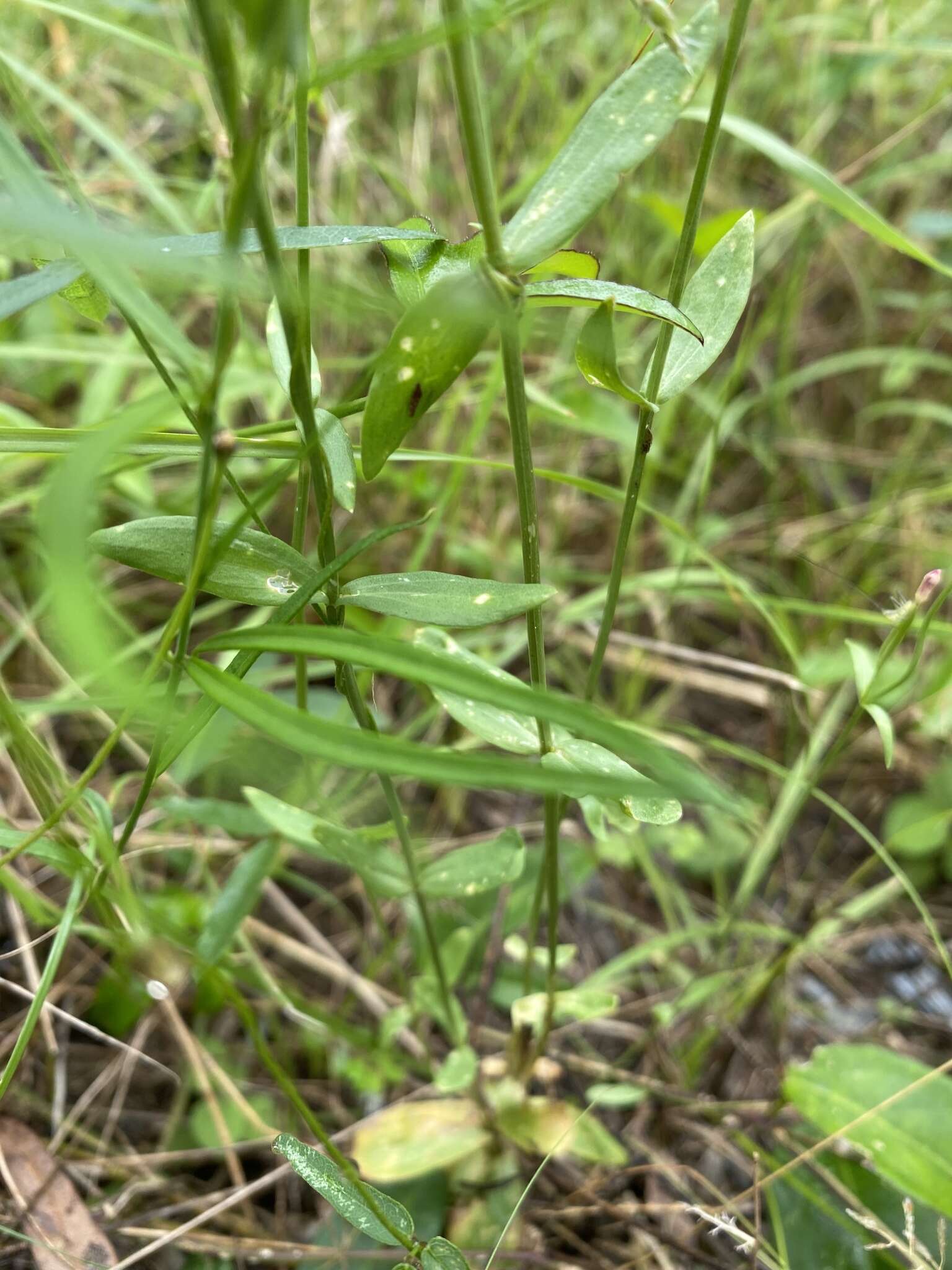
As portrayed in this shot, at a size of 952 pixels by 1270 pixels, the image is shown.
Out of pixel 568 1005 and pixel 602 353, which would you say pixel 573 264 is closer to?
pixel 602 353

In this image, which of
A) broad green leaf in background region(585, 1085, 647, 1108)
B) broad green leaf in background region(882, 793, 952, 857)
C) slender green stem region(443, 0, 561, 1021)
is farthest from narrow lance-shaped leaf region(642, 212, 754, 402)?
broad green leaf in background region(882, 793, 952, 857)

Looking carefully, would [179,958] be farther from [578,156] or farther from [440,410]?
[440,410]

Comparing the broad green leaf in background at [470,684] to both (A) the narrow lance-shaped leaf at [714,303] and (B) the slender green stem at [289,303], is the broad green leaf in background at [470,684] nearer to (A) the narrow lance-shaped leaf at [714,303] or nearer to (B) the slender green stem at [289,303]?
(B) the slender green stem at [289,303]

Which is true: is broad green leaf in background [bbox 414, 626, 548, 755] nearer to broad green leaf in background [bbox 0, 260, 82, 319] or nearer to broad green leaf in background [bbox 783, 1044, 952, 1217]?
broad green leaf in background [bbox 0, 260, 82, 319]

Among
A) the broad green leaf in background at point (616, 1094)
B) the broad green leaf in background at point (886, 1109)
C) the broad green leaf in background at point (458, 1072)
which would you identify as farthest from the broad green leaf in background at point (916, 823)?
the broad green leaf in background at point (458, 1072)

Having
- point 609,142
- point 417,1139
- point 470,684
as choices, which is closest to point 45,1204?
point 417,1139

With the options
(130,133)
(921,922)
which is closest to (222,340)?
(921,922)
